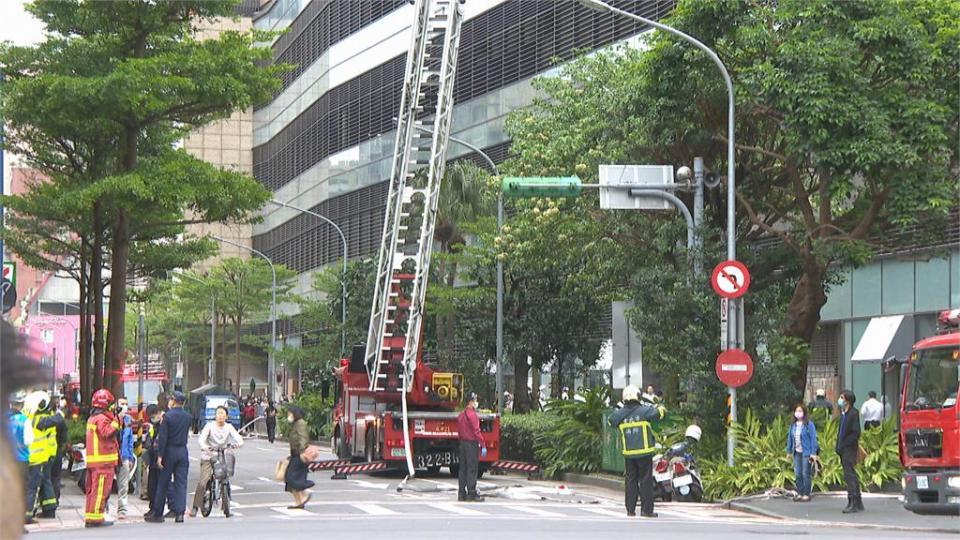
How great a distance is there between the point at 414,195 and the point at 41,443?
10.9m

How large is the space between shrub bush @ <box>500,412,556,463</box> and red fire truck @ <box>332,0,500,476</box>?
220cm

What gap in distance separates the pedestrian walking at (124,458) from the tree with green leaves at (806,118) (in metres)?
9.00

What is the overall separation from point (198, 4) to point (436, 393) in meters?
9.01

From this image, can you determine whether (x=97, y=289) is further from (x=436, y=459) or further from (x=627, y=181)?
(x=627, y=181)

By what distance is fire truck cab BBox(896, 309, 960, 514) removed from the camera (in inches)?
699

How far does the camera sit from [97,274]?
119 feet

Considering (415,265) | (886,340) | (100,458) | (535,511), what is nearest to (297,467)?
(100,458)

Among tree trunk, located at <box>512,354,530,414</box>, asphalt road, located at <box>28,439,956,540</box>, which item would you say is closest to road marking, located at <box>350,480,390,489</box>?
asphalt road, located at <box>28,439,956,540</box>

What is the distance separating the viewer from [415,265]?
29125 mm

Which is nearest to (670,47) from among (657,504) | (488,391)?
(657,504)

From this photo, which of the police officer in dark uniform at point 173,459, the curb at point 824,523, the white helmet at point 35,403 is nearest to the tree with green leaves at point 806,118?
the curb at point 824,523

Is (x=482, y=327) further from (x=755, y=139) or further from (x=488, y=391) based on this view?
(x=755, y=139)

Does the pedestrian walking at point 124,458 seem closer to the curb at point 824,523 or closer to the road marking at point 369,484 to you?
the road marking at point 369,484

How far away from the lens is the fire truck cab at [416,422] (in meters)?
29.4
